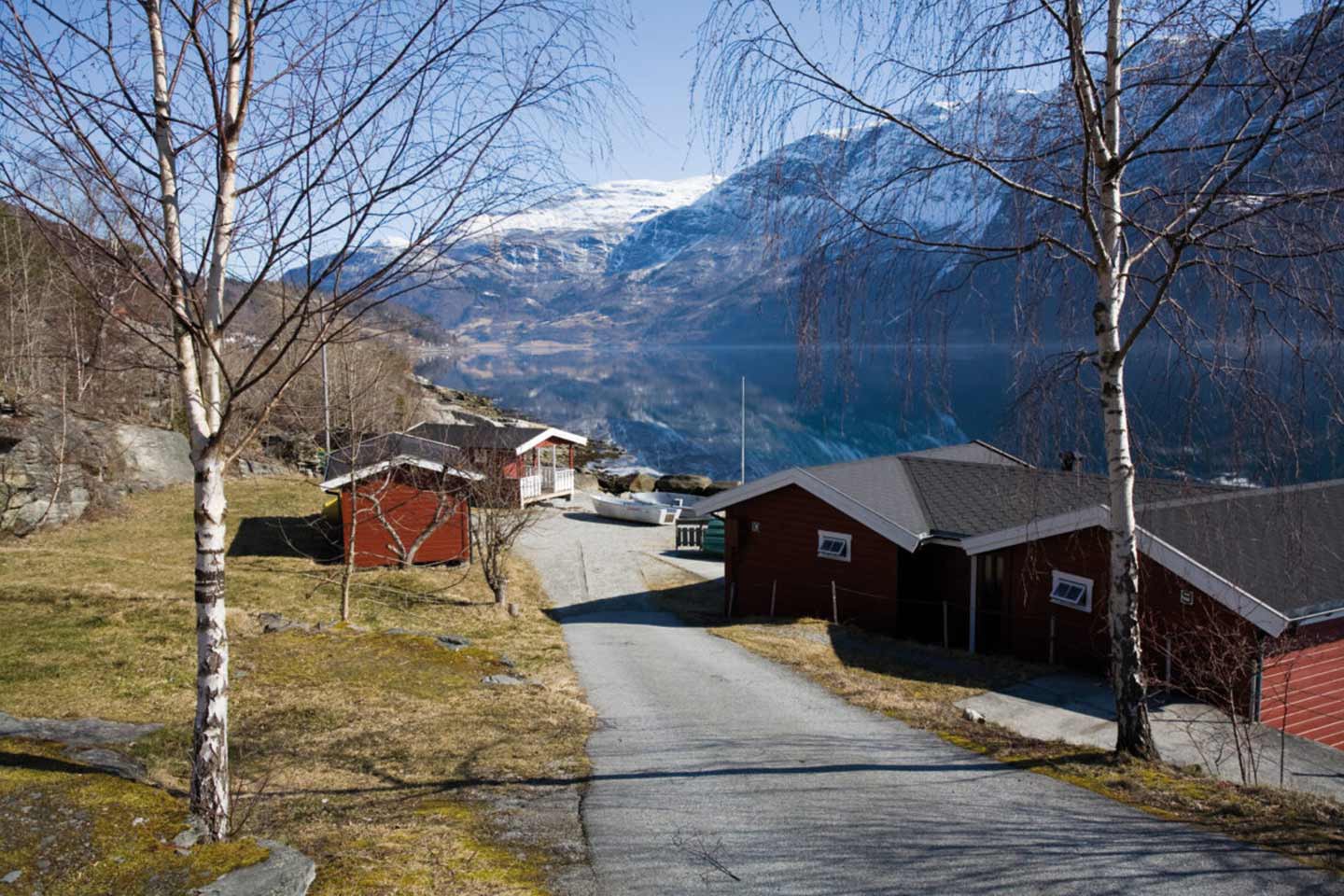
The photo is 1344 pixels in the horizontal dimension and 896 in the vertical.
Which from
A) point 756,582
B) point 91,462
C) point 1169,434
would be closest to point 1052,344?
point 1169,434

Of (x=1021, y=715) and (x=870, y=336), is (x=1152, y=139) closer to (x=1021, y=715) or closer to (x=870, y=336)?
(x=870, y=336)

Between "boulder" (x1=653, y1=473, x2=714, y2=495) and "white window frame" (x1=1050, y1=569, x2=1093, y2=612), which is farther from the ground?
"boulder" (x1=653, y1=473, x2=714, y2=495)

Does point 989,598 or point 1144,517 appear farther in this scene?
point 989,598

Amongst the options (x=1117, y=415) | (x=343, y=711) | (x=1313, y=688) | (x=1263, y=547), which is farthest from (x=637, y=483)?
(x=1117, y=415)

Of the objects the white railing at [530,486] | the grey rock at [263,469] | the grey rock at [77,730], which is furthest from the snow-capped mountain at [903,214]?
the grey rock at [263,469]

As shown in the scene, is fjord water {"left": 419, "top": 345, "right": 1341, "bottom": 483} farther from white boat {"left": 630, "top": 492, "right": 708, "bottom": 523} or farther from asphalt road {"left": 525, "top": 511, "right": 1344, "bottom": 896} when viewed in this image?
white boat {"left": 630, "top": 492, "right": 708, "bottom": 523}

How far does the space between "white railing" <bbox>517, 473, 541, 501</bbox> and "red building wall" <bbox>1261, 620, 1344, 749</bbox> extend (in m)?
29.1

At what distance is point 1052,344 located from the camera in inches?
283

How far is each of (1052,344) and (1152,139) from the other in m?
1.72

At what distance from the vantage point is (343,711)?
8.88 metres

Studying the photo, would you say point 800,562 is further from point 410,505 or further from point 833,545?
point 410,505

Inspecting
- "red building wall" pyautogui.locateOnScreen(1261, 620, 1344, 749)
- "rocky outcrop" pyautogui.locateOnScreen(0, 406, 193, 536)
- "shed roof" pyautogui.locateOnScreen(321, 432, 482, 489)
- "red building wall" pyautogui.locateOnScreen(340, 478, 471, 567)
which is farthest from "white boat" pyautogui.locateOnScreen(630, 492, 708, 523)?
"red building wall" pyautogui.locateOnScreen(1261, 620, 1344, 749)

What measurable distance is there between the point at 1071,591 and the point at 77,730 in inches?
555

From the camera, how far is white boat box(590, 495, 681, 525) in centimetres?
3794
